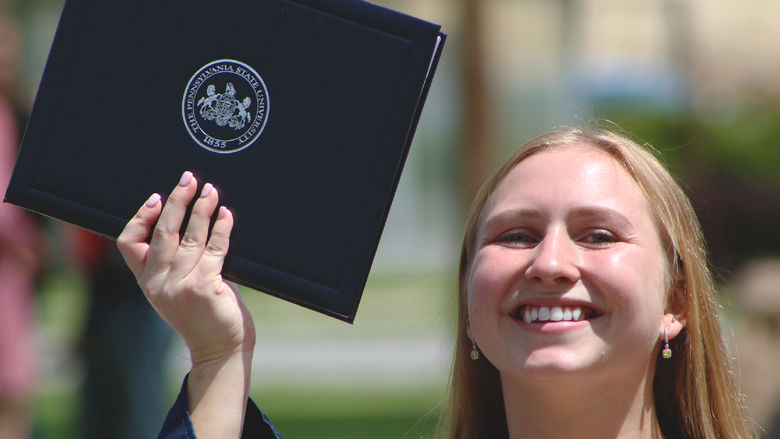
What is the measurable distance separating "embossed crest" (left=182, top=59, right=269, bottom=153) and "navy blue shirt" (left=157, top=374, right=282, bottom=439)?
45cm

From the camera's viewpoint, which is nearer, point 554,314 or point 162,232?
point 162,232

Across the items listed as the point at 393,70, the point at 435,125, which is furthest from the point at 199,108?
the point at 435,125

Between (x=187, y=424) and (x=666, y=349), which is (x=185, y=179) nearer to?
(x=187, y=424)

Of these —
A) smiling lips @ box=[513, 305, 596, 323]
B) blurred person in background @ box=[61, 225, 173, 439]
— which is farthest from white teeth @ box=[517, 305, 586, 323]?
blurred person in background @ box=[61, 225, 173, 439]

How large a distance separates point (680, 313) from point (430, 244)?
1569cm

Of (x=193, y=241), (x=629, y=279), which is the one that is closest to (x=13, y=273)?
(x=193, y=241)

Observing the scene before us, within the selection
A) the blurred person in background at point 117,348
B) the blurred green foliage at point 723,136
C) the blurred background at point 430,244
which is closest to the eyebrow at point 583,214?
the blurred background at point 430,244

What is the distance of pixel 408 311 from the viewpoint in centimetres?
1402

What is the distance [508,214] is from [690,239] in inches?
16.8

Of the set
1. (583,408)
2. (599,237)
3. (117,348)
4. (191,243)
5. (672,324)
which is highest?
(599,237)

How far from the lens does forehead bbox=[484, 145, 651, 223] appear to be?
7.15 ft

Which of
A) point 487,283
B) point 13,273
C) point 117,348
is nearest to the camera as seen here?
point 487,283

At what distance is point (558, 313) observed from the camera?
210 centimetres

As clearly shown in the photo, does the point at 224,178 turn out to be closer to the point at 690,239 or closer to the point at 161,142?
the point at 161,142
